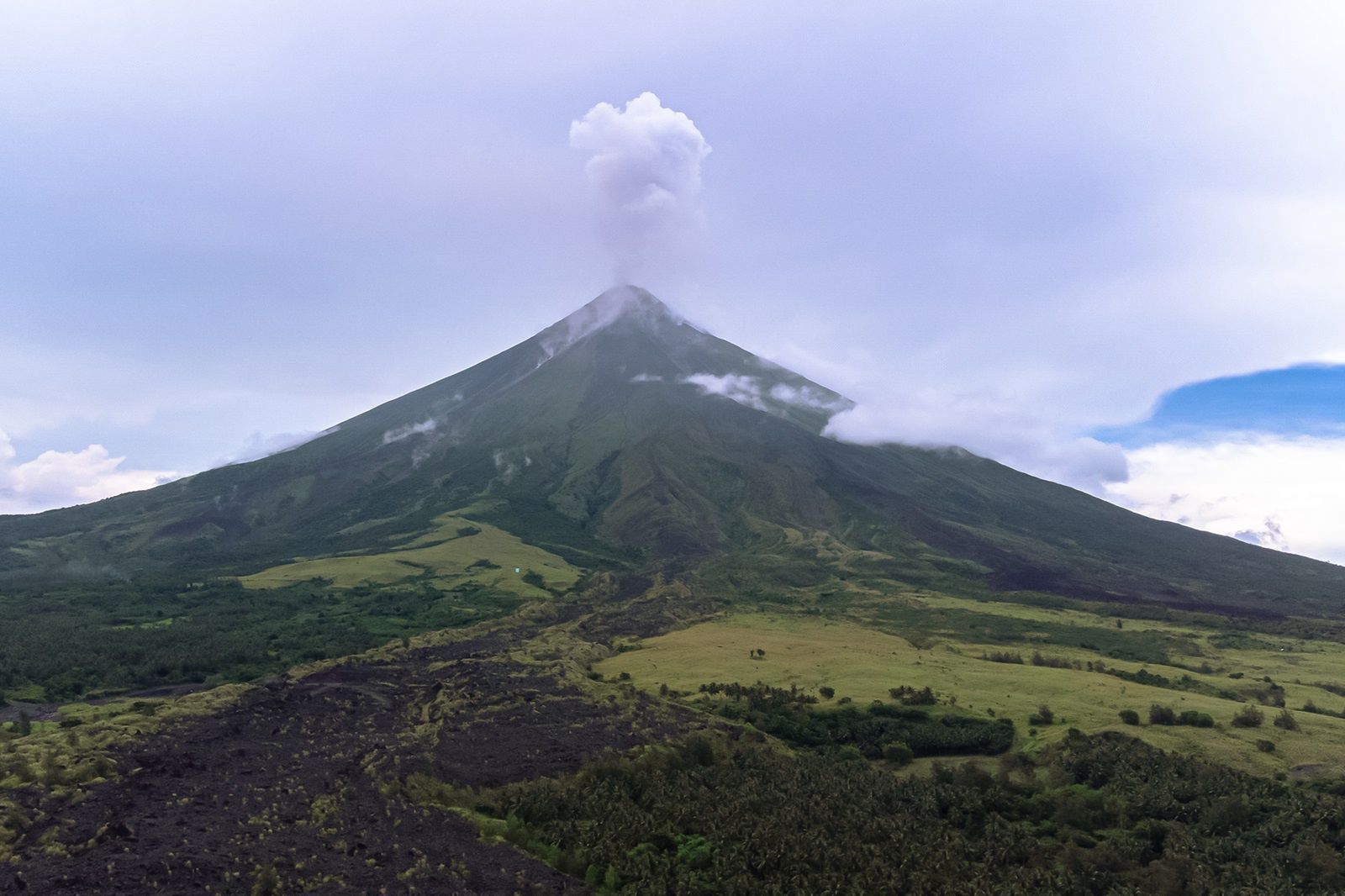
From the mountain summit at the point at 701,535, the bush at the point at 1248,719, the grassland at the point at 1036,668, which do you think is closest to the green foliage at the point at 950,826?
the grassland at the point at 1036,668

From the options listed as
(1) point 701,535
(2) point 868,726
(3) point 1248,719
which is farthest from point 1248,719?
(1) point 701,535

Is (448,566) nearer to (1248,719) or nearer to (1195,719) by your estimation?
(1195,719)

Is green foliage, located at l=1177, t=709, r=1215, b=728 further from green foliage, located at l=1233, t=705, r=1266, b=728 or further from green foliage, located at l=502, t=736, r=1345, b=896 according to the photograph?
green foliage, located at l=502, t=736, r=1345, b=896

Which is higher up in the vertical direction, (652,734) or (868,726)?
(868,726)

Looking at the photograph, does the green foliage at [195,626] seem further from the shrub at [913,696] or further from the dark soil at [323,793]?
the shrub at [913,696]

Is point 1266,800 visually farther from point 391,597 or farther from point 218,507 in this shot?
point 218,507
